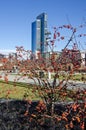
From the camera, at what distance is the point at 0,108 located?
24.7 ft

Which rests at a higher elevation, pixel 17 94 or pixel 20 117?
pixel 20 117

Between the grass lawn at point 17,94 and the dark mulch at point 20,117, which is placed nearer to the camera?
the dark mulch at point 20,117

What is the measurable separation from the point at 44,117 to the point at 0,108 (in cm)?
149

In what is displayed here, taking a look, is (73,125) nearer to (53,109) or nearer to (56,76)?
(53,109)

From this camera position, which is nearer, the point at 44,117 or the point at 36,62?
the point at 44,117

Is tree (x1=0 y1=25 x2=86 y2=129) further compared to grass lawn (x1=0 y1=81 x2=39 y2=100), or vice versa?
grass lawn (x1=0 y1=81 x2=39 y2=100)

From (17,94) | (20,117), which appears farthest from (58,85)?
(17,94)

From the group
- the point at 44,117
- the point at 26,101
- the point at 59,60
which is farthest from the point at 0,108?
the point at 59,60

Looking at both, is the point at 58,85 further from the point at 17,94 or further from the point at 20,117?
the point at 17,94

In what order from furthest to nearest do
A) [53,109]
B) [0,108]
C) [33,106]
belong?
[0,108]
[33,106]
[53,109]

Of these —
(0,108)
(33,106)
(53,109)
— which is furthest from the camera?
(0,108)

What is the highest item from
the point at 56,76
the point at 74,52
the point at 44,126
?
the point at 74,52

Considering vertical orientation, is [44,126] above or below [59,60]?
below

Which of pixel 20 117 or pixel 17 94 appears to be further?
pixel 17 94
